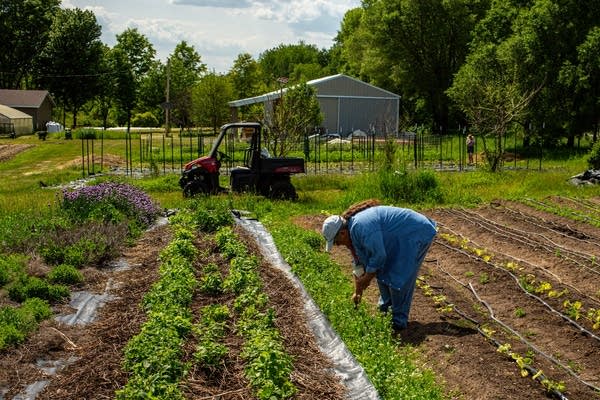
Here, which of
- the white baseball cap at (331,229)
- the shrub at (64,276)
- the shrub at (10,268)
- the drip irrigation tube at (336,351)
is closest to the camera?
the drip irrigation tube at (336,351)

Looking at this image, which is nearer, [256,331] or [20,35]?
[256,331]

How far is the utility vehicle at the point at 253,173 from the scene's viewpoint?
15.6 m

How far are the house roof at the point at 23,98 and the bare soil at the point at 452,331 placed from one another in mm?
47603

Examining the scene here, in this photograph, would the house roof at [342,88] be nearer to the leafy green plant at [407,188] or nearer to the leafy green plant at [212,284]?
the leafy green plant at [407,188]

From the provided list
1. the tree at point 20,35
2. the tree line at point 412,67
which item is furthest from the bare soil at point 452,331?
the tree at point 20,35

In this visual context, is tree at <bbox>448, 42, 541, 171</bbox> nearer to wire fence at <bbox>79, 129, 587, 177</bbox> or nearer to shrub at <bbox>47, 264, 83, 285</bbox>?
wire fence at <bbox>79, 129, 587, 177</bbox>

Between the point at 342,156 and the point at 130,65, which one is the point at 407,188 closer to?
the point at 342,156

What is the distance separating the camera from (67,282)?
28.1 ft

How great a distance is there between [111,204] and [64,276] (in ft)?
11.6

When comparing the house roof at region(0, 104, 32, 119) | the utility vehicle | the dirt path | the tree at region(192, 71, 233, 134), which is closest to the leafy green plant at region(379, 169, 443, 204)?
the utility vehicle

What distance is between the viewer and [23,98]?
54.6 m

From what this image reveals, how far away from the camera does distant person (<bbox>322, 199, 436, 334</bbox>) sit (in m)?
6.43

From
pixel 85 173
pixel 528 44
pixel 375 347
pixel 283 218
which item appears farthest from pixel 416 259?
pixel 528 44

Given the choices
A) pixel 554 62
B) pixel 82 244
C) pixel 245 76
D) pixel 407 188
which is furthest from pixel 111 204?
pixel 245 76
